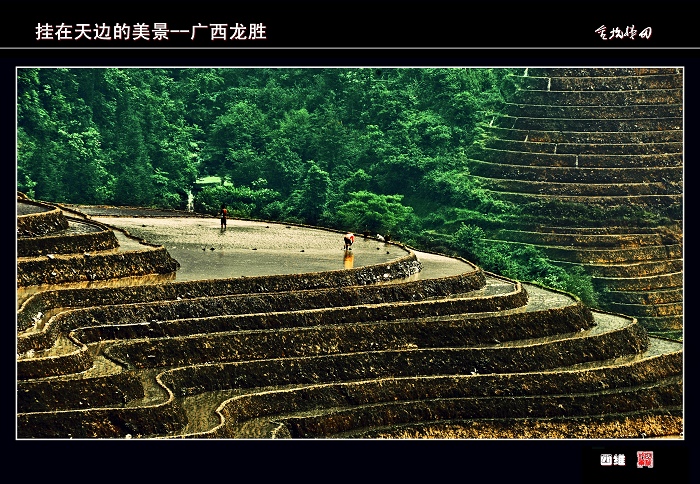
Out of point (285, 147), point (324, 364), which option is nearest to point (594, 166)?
point (285, 147)

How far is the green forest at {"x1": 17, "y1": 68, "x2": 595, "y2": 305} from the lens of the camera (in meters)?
44.3

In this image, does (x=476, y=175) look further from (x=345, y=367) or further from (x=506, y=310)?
(x=345, y=367)

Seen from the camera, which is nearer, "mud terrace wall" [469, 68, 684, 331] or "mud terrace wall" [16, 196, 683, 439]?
"mud terrace wall" [16, 196, 683, 439]

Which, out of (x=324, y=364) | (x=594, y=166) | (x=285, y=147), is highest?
(x=285, y=147)

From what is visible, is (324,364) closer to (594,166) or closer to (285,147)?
(594,166)

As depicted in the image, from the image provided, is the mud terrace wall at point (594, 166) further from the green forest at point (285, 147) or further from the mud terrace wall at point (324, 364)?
the mud terrace wall at point (324, 364)

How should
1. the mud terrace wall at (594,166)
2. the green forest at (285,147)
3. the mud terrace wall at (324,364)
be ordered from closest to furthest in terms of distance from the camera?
the mud terrace wall at (324,364) → the green forest at (285,147) → the mud terrace wall at (594,166)

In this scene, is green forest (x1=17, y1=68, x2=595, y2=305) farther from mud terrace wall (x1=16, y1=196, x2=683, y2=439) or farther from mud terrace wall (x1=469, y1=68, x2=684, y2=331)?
mud terrace wall (x1=16, y1=196, x2=683, y2=439)

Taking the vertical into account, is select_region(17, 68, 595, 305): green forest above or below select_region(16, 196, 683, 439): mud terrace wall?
above

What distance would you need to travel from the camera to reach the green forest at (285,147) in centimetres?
4434

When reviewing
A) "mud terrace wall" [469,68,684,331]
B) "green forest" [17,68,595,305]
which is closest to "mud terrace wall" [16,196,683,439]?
"green forest" [17,68,595,305]

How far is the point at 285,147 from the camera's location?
50406 mm

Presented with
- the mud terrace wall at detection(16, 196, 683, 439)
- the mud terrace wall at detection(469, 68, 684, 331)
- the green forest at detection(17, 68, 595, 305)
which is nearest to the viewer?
the mud terrace wall at detection(16, 196, 683, 439)

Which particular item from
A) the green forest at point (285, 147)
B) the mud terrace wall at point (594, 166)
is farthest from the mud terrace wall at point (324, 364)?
the mud terrace wall at point (594, 166)
